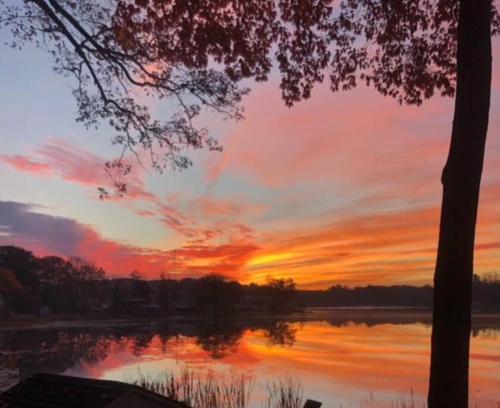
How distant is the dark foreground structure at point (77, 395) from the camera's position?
6.73 m

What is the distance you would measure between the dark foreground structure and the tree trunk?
3.37 metres

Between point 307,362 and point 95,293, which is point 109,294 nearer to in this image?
point 95,293

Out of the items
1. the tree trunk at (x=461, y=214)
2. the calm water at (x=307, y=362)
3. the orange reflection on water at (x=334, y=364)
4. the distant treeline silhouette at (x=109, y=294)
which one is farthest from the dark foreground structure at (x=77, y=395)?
the distant treeline silhouette at (x=109, y=294)

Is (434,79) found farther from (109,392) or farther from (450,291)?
(109,392)

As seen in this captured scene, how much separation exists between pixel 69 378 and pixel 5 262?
369 feet

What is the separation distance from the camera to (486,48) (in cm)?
512

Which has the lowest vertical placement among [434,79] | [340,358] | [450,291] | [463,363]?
[340,358]

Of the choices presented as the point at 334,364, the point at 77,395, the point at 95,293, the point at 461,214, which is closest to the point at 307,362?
the point at 334,364

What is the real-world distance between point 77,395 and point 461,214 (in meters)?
4.60

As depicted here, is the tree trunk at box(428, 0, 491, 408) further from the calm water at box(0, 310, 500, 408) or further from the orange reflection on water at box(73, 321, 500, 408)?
the orange reflection on water at box(73, 321, 500, 408)

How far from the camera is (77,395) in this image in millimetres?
6953

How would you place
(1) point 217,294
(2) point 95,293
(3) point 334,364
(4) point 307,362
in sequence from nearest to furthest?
(3) point 334,364 < (4) point 307,362 < (1) point 217,294 < (2) point 95,293

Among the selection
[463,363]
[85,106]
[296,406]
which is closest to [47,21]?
[85,106]

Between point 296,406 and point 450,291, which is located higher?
point 450,291
